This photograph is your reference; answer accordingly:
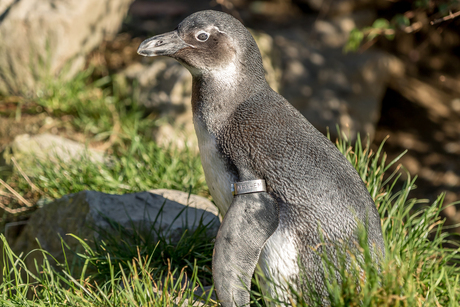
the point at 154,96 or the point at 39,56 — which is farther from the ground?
the point at 39,56

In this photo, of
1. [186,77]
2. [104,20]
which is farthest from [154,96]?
[104,20]

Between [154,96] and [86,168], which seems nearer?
[86,168]

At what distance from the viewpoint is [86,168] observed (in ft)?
10.1

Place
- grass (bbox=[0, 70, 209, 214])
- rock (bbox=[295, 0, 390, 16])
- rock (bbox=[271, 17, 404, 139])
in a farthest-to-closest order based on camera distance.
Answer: rock (bbox=[295, 0, 390, 16])
rock (bbox=[271, 17, 404, 139])
grass (bbox=[0, 70, 209, 214])

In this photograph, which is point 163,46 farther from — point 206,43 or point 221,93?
point 221,93

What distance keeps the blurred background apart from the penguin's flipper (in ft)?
3.44

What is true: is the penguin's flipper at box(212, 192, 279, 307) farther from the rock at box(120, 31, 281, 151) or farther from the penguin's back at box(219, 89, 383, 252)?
the rock at box(120, 31, 281, 151)

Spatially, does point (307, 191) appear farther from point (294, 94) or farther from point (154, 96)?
point (294, 94)

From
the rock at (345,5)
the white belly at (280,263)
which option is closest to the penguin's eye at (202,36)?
the white belly at (280,263)

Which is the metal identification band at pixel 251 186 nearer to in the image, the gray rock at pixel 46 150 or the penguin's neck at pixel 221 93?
the penguin's neck at pixel 221 93

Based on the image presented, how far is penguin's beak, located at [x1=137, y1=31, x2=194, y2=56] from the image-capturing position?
1846 millimetres

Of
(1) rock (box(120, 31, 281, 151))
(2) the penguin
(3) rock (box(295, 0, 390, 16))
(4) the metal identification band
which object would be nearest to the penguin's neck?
(2) the penguin

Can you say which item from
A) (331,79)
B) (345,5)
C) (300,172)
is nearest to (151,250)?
(300,172)

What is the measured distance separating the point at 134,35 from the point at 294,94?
213 cm
